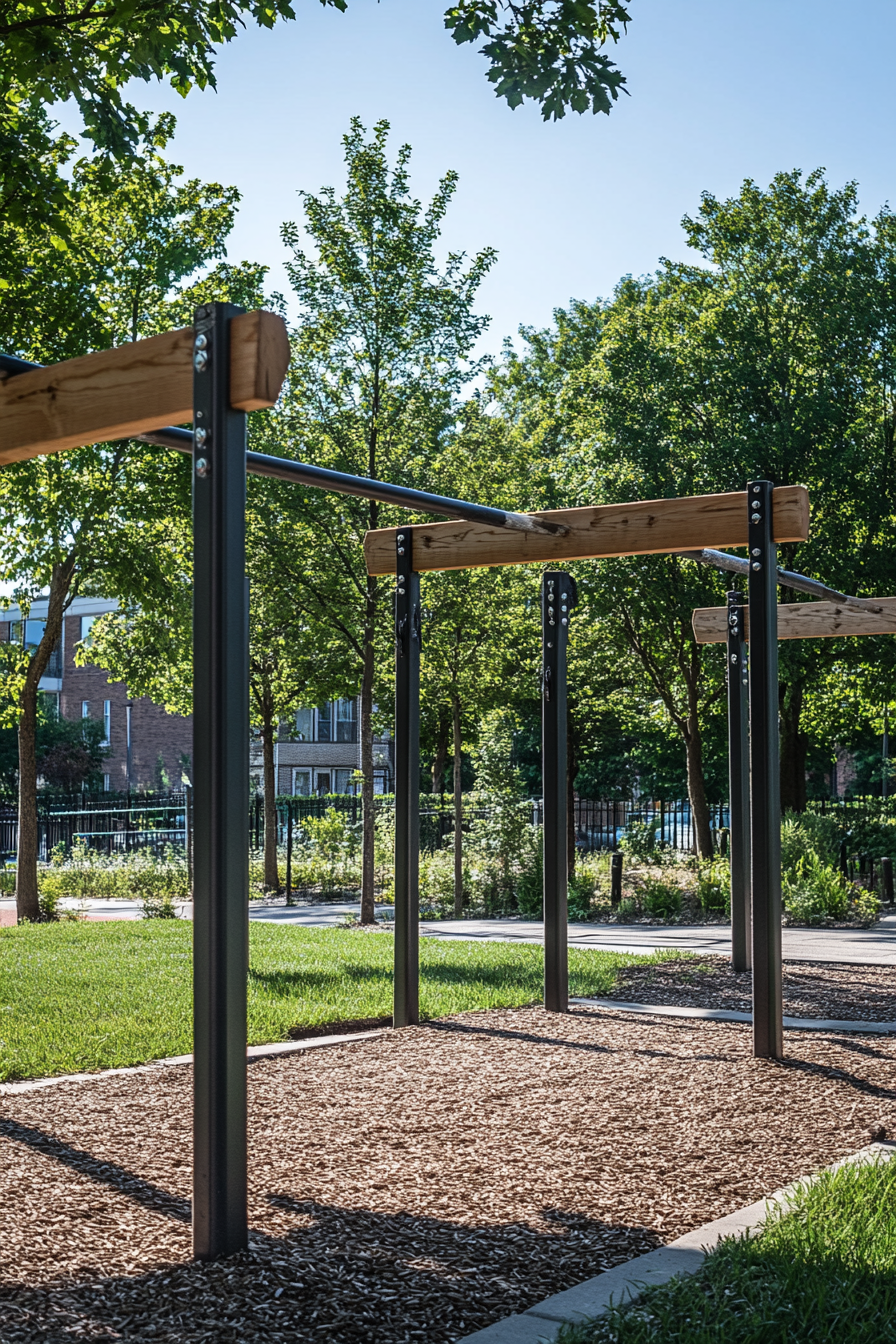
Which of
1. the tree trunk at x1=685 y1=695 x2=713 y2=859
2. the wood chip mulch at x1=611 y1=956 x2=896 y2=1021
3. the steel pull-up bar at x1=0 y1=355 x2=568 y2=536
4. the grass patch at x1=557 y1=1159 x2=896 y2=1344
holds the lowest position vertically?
the wood chip mulch at x1=611 y1=956 x2=896 y2=1021

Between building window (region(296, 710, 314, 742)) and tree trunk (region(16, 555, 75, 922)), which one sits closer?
tree trunk (region(16, 555, 75, 922))

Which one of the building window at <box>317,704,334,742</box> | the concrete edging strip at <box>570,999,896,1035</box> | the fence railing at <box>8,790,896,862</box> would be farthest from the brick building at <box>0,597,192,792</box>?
the concrete edging strip at <box>570,999,896,1035</box>

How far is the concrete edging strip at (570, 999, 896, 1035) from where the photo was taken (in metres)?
7.20

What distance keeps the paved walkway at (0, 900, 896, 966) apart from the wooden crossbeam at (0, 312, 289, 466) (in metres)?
8.01

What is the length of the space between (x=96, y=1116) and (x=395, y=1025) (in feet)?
7.73

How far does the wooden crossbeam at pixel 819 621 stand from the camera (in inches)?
441

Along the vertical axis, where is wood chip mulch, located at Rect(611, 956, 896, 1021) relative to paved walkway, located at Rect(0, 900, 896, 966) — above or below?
above

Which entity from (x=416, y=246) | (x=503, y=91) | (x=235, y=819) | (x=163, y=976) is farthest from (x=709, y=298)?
(x=235, y=819)

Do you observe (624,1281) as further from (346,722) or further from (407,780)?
(346,722)

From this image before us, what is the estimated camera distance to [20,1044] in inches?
267

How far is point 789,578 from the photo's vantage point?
8.96 m

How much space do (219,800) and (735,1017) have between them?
490cm

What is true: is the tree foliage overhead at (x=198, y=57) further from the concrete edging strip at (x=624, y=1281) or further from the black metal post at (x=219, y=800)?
the concrete edging strip at (x=624, y=1281)

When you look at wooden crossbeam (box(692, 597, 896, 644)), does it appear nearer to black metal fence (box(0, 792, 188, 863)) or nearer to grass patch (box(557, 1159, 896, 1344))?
grass patch (box(557, 1159, 896, 1344))
